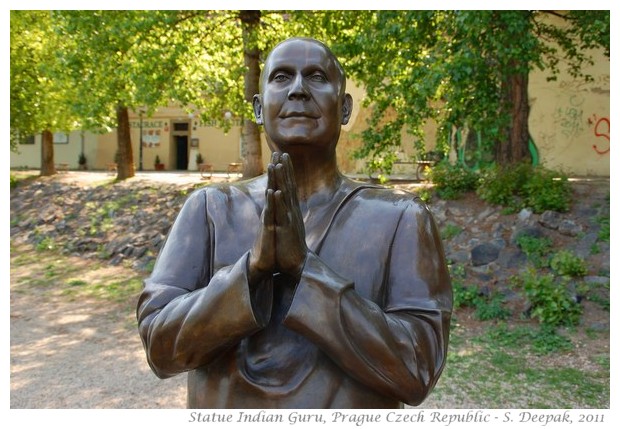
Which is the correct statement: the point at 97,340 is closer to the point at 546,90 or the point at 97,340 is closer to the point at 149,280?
the point at 149,280

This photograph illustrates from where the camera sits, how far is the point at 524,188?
33.9 feet

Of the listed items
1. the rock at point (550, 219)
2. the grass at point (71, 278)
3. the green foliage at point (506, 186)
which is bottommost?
the grass at point (71, 278)

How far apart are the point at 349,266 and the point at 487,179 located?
9.34 metres

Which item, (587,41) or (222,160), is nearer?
(587,41)

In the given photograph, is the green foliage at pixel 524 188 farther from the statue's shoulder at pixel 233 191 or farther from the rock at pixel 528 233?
the statue's shoulder at pixel 233 191

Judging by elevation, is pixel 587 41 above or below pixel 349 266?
above

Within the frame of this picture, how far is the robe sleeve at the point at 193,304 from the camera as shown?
1829mm

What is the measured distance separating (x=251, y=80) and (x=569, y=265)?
7251 millimetres

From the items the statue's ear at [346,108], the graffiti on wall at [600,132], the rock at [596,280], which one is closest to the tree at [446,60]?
the rock at [596,280]

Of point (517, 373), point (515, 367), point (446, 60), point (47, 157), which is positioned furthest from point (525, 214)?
point (47, 157)

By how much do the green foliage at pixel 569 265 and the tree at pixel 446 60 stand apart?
1.94 metres

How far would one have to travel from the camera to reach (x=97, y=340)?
8.24 m

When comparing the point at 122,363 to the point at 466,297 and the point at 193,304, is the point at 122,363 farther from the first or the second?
the point at 193,304
